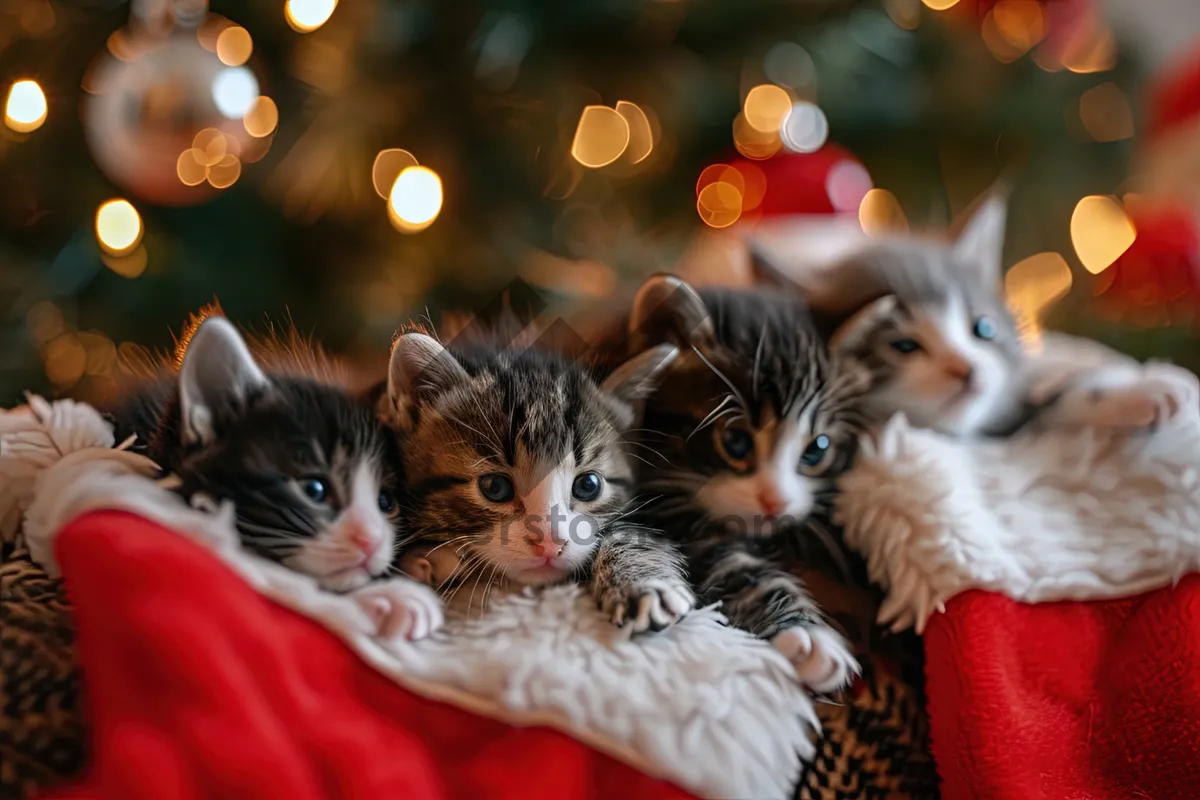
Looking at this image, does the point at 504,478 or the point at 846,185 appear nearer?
the point at 504,478

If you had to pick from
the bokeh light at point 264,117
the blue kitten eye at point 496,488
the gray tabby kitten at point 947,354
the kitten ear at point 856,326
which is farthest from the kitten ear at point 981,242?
the bokeh light at point 264,117

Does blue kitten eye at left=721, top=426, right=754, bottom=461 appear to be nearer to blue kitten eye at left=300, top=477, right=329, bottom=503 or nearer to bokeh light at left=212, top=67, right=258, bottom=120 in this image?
blue kitten eye at left=300, top=477, right=329, bottom=503

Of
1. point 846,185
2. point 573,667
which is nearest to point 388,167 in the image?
point 846,185

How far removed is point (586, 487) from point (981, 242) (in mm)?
573

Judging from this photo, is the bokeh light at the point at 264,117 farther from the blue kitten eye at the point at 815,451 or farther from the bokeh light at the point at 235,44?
the blue kitten eye at the point at 815,451

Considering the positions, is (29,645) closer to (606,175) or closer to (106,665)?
(106,665)

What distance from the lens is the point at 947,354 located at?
2.45ft

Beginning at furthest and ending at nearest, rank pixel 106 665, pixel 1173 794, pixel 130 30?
pixel 130 30 < pixel 1173 794 < pixel 106 665

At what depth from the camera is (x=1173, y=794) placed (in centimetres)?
59

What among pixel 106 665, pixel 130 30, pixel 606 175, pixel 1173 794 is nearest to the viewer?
pixel 106 665

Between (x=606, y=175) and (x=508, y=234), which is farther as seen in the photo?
(x=606, y=175)

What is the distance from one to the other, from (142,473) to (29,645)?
11cm

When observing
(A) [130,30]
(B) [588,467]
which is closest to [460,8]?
(A) [130,30]

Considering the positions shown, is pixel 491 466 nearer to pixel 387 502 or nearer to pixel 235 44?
pixel 387 502
